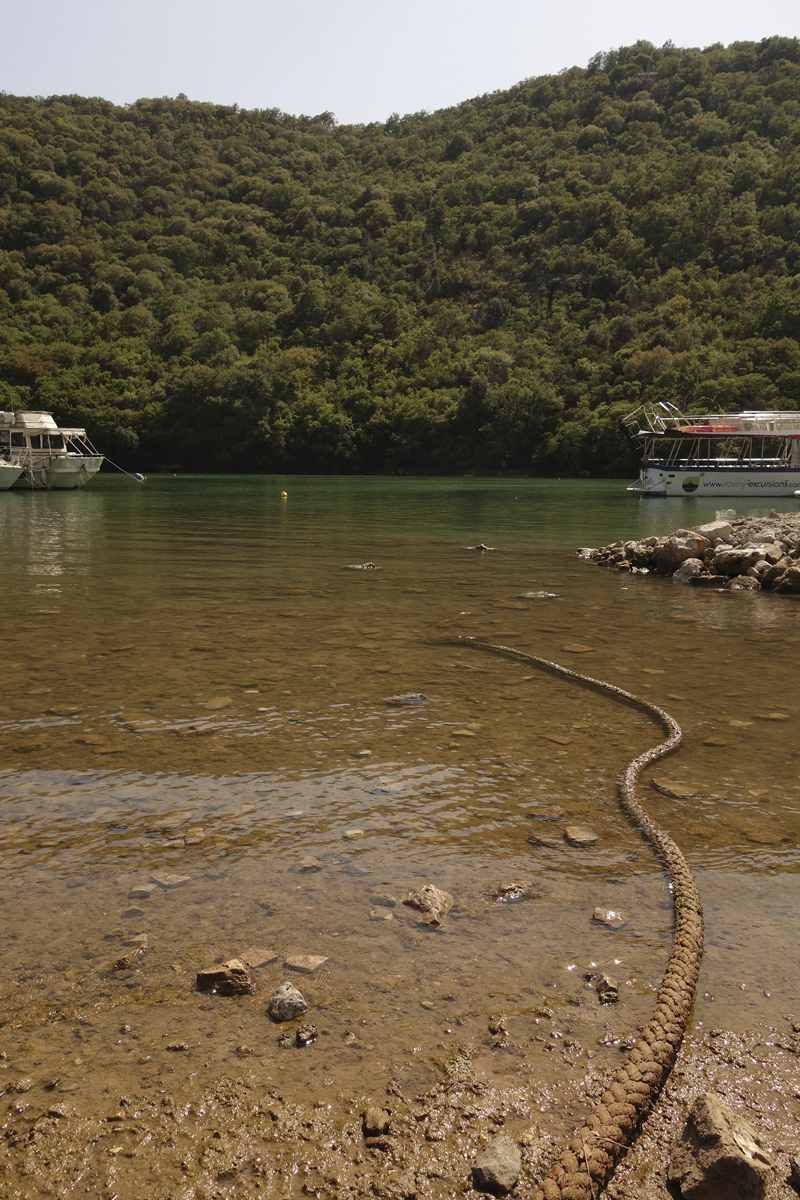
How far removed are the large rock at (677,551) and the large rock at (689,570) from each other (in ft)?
1.22

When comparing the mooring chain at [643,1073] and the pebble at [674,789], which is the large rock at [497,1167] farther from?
the pebble at [674,789]

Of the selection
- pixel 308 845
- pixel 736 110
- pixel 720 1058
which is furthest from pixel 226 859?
pixel 736 110

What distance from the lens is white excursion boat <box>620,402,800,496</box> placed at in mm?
52844

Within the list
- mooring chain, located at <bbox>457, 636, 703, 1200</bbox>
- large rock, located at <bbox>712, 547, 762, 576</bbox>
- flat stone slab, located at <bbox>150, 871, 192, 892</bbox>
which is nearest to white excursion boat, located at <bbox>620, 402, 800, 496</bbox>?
large rock, located at <bbox>712, 547, 762, 576</bbox>

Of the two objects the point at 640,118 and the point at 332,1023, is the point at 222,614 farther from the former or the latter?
the point at 640,118

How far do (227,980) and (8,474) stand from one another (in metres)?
57.8

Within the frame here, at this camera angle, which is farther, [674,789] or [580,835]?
[674,789]

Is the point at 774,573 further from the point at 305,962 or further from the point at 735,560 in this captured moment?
the point at 305,962

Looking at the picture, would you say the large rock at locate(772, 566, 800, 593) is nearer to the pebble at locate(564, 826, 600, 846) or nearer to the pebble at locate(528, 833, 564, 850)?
the pebble at locate(564, 826, 600, 846)

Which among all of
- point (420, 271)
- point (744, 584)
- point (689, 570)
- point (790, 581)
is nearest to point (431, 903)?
point (790, 581)

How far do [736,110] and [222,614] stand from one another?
537 feet

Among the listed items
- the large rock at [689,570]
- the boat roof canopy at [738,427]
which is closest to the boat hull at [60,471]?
the boat roof canopy at [738,427]

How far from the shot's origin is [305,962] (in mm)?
3232

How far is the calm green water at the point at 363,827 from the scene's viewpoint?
2902 mm
